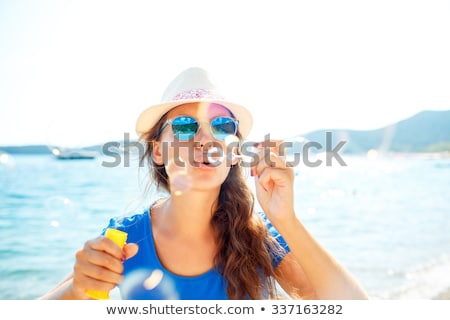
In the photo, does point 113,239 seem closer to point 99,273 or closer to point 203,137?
point 99,273

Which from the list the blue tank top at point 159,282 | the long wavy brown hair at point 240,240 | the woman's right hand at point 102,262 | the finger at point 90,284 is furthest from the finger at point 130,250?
the long wavy brown hair at point 240,240

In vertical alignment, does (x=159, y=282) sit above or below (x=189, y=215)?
below

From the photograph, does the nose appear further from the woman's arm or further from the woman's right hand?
the woman's right hand

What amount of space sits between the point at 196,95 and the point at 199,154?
13.1 inches

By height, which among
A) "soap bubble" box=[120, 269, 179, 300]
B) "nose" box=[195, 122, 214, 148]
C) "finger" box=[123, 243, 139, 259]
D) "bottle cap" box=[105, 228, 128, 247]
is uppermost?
"nose" box=[195, 122, 214, 148]

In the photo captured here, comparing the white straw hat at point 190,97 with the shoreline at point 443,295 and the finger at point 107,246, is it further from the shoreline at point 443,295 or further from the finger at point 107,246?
the shoreline at point 443,295

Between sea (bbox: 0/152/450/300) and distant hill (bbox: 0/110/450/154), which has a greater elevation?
distant hill (bbox: 0/110/450/154)

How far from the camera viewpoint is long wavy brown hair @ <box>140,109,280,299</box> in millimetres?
2146

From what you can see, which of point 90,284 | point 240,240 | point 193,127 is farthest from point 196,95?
point 90,284

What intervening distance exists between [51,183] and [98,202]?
19.1 feet

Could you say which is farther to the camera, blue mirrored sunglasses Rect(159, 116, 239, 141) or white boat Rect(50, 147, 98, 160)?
white boat Rect(50, 147, 98, 160)

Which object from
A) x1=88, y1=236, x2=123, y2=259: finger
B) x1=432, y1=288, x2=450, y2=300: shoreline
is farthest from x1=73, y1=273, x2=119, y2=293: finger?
x1=432, y1=288, x2=450, y2=300: shoreline

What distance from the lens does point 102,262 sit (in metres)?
1.40
